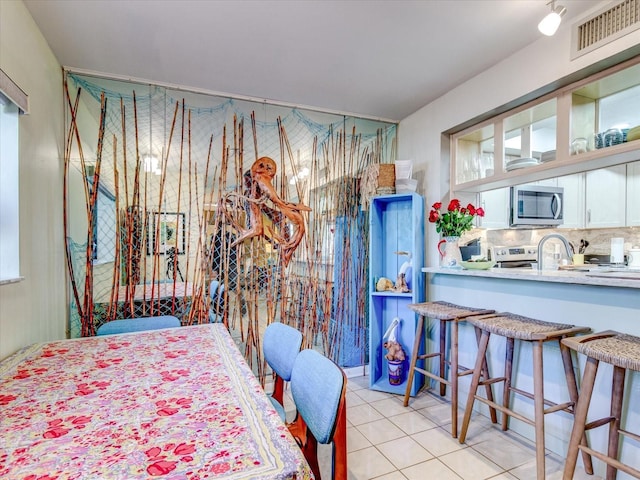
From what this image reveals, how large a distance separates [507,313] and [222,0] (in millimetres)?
2475

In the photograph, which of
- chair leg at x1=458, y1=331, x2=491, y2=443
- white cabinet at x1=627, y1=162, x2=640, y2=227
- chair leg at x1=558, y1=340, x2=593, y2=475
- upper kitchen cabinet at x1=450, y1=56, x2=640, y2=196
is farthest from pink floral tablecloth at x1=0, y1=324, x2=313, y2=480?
white cabinet at x1=627, y1=162, x2=640, y2=227

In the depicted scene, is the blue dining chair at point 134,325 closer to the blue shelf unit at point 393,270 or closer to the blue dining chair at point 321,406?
the blue dining chair at point 321,406

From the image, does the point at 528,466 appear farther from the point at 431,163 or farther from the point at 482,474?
the point at 431,163

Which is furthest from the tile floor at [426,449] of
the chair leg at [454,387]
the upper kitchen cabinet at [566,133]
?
the upper kitchen cabinet at [566,133]

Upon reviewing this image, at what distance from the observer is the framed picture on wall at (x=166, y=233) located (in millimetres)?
2529

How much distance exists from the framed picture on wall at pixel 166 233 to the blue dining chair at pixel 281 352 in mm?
1165

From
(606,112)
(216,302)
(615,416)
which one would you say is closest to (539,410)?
(615,416)

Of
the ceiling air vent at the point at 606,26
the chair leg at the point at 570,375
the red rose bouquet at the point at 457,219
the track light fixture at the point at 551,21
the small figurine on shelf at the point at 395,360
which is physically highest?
the ceiling air vent at the point at 606,26

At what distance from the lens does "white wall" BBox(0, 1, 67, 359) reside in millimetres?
1584

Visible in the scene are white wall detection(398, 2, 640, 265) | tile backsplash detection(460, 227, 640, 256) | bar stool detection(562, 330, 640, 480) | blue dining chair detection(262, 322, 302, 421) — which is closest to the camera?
bar stool detection(562, 330, 640, 480)

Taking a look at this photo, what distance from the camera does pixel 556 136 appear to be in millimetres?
2137

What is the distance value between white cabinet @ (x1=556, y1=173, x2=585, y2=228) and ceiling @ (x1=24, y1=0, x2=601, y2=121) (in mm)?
1773

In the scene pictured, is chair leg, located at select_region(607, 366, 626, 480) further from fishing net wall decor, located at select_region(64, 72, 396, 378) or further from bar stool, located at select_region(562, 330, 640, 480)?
fishing net wall decor, located at select_region(64, 72, 396, 378)

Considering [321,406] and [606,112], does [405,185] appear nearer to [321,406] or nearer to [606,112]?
[606,112]
